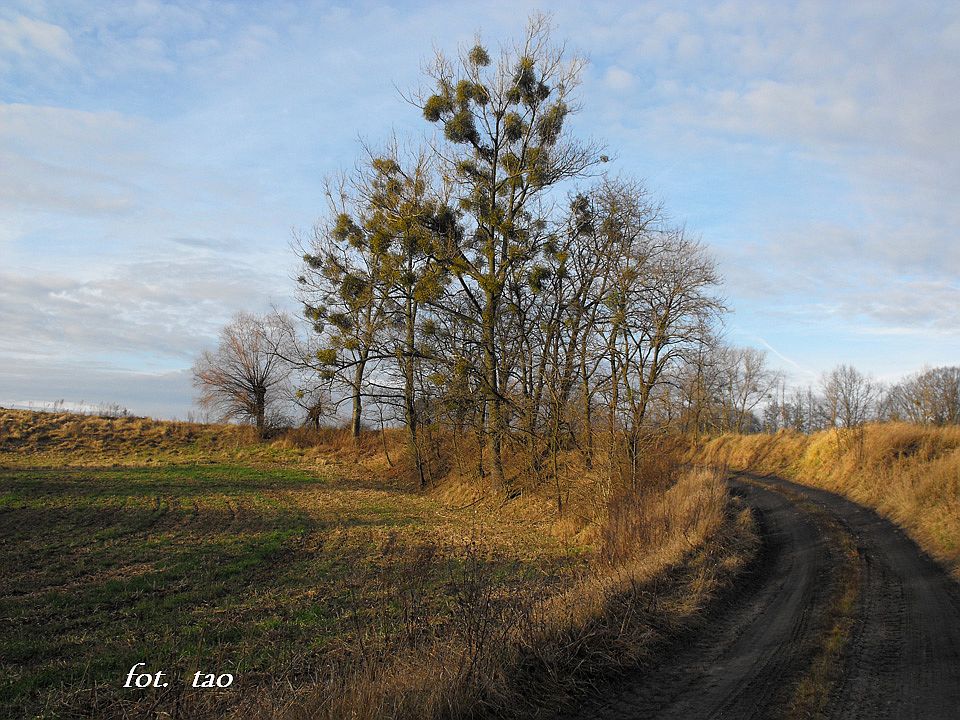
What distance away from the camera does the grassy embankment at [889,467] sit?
36.1 feet

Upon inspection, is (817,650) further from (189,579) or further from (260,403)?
(260,403)

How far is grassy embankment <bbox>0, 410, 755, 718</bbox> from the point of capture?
4676 mm

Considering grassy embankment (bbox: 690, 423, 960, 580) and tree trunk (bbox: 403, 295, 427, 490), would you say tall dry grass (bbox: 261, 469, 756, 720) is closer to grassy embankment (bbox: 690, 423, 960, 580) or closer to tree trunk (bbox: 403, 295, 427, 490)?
grassy embankment (bbox: 690, 423, 960, 580)

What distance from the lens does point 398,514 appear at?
18.5 meters

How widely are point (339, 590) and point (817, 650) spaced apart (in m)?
6.73

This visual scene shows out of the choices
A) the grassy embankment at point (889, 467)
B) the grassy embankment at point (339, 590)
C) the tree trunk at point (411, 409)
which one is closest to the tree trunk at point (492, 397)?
the grassy embankment at point (339, 590)

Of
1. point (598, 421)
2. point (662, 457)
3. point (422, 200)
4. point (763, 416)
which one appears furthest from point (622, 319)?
point (763, 416)

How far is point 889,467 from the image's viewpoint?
16.9 m

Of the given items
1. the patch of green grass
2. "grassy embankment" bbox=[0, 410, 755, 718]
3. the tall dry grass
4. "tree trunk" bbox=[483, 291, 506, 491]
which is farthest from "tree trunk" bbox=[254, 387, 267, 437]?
the tall dry grass

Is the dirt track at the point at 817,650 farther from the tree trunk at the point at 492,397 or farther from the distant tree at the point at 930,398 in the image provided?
the distant tree at the point at 930,398

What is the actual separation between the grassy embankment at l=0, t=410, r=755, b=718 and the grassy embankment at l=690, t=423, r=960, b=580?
3089mm

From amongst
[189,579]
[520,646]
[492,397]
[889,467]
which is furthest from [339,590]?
[889,467]

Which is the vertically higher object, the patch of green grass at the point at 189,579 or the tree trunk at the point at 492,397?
the tree trunk at the point at 492,397

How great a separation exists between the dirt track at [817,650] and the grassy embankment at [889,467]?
1.27 m
